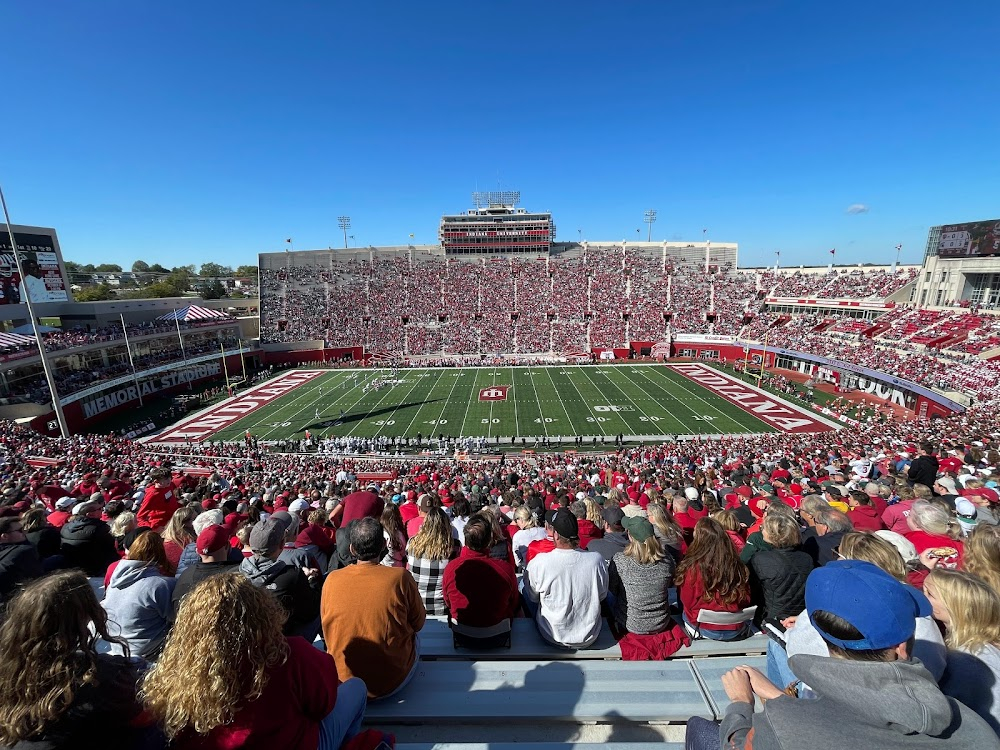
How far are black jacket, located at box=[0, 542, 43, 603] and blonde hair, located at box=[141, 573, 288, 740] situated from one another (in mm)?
3434

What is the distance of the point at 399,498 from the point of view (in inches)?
455

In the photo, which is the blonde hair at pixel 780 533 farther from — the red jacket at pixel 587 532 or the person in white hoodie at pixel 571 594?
the red jacket at pixel 587 532

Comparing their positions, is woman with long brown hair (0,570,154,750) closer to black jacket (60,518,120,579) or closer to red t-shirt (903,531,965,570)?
black jacket (60,518,120,579)

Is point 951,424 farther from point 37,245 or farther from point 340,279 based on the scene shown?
point 340,279

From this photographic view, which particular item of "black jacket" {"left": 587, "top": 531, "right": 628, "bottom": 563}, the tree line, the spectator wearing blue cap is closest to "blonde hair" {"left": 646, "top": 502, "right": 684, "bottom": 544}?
"black jacket" {"left": 587, "top": 531, "right": 628, "bottom": 563}

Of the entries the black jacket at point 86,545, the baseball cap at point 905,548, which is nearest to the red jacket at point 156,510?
the black jacket at point 86,545

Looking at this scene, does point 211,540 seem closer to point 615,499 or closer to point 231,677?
point 231,677

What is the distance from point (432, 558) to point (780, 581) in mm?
3122

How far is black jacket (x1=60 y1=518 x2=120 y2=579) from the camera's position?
18.3 feet

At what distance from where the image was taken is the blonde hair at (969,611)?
2.48 metres

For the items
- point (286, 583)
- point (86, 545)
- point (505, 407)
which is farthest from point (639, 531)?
point (505, 407)

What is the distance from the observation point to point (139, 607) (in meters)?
3.73

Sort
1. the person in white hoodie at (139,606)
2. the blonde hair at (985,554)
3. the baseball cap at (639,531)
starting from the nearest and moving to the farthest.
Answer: the blonde hair at (985,554) → the person in white hoodie at (139,606) → the baseball cap at (639,531)

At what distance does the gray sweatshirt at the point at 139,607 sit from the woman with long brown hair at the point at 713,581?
14.1ft
